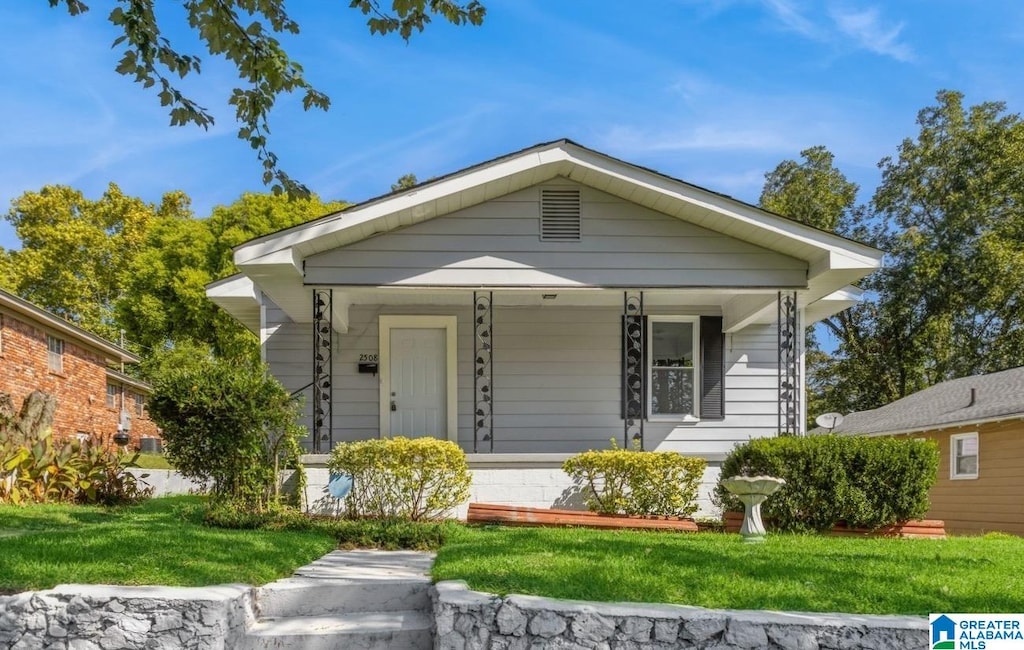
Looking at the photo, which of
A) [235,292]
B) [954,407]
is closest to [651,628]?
[235,292]

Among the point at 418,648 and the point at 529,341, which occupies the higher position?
the point at 529,341

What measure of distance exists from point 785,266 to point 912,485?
10.2ft

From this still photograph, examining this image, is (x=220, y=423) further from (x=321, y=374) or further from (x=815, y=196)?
(x=815, y=196)

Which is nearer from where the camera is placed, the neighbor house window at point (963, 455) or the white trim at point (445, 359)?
the white trim at point (445, 359)

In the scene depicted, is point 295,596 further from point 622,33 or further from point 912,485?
point 622,33

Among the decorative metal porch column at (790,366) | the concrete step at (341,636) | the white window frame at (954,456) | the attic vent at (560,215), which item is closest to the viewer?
the concrete step at (341,636)

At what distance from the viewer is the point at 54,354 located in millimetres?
20500

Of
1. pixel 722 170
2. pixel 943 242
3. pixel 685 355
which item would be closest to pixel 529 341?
pixel 685 355

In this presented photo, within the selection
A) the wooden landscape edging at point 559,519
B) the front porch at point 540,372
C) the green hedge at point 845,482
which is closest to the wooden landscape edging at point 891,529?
the green hedge at point 845,482

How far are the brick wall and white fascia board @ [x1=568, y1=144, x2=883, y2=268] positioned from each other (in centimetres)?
1390

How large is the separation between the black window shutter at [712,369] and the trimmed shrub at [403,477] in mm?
4487

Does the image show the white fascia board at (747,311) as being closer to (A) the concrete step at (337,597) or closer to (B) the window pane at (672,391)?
(B) the window pane at (672,391)

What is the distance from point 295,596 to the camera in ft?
16.9

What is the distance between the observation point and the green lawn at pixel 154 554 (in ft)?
15.9
